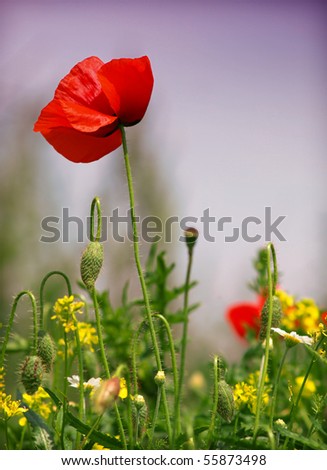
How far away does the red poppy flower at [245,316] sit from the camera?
1.54m

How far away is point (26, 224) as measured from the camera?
7.13 feet

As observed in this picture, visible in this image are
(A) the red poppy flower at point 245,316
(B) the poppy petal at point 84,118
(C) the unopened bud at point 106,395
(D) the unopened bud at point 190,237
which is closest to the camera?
(C) the unopened bud at point 106,395

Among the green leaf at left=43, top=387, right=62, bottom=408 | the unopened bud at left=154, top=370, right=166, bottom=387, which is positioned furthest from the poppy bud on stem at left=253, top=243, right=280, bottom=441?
the green leaf at left=43, top=387, right=62, bottom=408

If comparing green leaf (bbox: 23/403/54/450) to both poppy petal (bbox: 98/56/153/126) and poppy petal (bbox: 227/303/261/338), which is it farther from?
poppy petal (bbox: 227/303/261/338)

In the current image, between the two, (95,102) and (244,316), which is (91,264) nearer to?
(95,102)

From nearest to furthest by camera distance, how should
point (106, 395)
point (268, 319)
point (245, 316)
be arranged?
1. point (106, 395)
2. point (268, 319)
3. point (245, 316)

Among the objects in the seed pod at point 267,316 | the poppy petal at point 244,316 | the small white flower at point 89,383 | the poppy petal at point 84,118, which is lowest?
the poppy petal at point 244,316

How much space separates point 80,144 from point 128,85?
0.37ft

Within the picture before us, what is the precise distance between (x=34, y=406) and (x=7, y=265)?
124cm

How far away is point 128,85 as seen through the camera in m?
0.88

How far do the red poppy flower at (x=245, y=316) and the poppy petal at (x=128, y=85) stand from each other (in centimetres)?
74

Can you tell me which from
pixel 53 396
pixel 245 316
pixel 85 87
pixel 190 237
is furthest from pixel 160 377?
pixel 245 316

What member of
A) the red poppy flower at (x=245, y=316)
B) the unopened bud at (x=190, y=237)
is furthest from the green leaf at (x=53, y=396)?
the red poppy flower at (x=245, y=316)

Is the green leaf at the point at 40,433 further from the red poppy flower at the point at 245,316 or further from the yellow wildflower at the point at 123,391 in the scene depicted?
the red poppy flower at the point at 245,316
